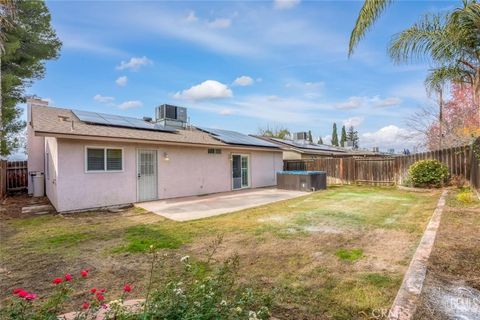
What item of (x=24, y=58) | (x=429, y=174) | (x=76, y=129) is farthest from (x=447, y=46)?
(x=24, y=58)

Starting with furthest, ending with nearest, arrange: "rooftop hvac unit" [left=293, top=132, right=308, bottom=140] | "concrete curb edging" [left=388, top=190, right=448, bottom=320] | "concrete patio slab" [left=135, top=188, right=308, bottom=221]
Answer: "rooftop hvac unit" [left=293, top=132, right=308, bottom=140] < "concrete patio slab" [left=135, top=188, right=308, bottom=221] < "concrete curb edging" [left=388, top=190, right=448, bottom=320]

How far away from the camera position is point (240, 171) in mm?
14375

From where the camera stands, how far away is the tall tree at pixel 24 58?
12977mm

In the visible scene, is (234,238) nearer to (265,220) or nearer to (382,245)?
(265,220)

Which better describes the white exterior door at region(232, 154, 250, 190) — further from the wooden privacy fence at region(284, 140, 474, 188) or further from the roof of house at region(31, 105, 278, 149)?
the wooden privacy fence at region(284, 140, 474, 188)

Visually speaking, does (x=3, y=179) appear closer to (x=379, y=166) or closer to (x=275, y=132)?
(x=379, y=166)

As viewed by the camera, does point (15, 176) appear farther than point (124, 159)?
Yes

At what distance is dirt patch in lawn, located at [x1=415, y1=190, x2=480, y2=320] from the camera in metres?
2.37

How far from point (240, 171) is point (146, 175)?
18.4ft

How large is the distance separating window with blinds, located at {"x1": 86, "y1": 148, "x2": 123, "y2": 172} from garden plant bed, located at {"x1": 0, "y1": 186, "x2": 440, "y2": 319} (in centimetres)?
171

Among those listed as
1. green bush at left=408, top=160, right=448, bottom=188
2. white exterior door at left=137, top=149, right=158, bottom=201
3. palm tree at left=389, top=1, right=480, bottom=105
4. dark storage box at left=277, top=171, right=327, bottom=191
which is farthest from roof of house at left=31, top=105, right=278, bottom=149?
green bush at left=408, top=160, right=448, bottom=188

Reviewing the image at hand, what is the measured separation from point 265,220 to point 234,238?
175 cm

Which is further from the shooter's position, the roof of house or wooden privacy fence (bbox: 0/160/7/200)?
wooden privacy fence (bbox: 0/160/7/200)

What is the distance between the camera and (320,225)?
605cm
